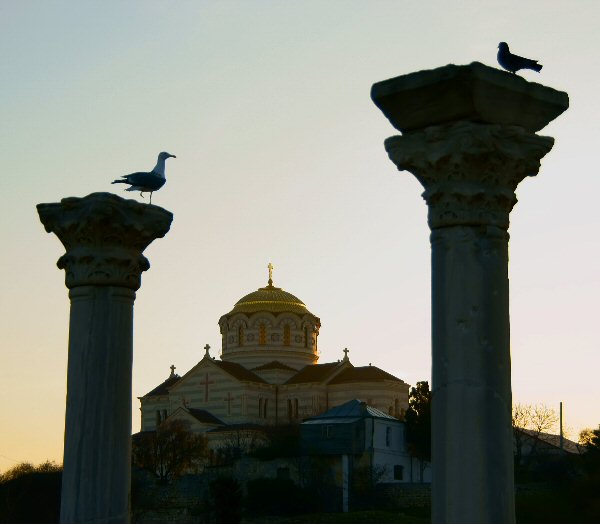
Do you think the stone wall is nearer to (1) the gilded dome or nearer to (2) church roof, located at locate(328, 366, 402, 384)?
(2) church roof, located at locate(328, 366, 402, 384)

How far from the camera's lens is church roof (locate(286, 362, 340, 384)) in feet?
272

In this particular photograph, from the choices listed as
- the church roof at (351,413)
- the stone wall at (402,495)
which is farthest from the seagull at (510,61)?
the church roof at (351,413)

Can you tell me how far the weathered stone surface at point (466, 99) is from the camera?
8.04 metres

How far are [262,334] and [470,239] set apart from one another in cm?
7887

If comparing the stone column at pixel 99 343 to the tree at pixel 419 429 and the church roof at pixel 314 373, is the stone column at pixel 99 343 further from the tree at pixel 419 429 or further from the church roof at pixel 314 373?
the church roof at pixel 314 373

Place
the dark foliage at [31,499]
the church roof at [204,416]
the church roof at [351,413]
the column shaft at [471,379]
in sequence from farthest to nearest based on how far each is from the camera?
the church roof at [204,416] → the church roof at [351,413] → the dark foliage at [31,499] → the column shaft at [471,379]

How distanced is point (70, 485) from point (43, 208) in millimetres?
2480

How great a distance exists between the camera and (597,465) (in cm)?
1576

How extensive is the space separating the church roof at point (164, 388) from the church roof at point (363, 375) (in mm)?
12292

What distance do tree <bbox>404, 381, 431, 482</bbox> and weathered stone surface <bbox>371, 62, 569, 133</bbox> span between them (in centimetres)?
5797

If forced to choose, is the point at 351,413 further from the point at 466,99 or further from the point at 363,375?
the point at 466,99

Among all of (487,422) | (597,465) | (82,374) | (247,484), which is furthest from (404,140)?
(247,484)

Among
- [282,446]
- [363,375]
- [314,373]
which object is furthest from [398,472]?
[314,373]

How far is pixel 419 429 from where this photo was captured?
219 feet
